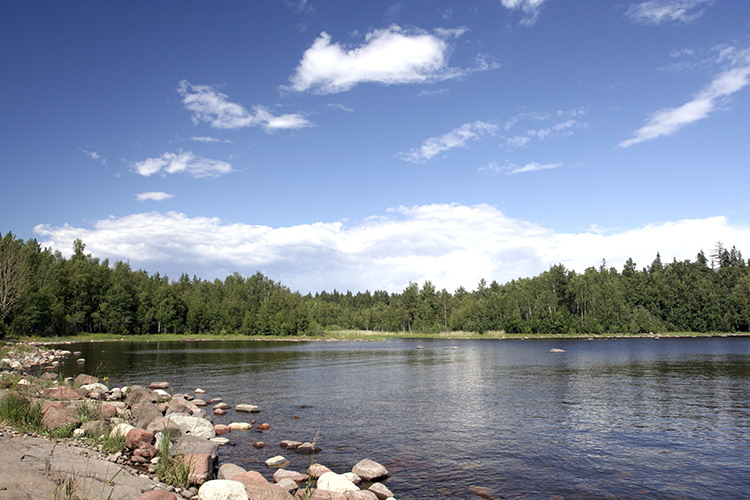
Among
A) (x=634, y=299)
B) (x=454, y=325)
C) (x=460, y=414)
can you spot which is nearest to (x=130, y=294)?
(x=454, y=325)

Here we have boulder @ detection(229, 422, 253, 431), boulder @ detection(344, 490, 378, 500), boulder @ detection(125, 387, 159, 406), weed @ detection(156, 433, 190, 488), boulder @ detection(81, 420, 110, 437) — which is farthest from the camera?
boulder @ detection(125, 387, 159, 406)

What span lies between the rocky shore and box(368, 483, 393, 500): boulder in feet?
0.11

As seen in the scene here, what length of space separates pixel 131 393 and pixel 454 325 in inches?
6776

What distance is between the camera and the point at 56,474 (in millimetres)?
12719

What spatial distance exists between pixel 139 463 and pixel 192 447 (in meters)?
1.87

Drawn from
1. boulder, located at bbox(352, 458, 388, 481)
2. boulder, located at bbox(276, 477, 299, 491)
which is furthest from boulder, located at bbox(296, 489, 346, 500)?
boulder, located at bbox(352, 458, 388, 481)

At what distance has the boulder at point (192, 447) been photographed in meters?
17.6

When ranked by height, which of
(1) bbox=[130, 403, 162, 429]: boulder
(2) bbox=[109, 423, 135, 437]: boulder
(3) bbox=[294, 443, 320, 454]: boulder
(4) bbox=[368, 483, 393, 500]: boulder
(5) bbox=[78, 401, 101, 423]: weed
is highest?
(5) bbox=[78, 401, 101, 423]: weed

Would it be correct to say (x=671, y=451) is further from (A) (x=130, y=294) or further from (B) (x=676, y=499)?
(A) (x=130, y=294)

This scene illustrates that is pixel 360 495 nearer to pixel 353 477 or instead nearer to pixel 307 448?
pixel 353 477

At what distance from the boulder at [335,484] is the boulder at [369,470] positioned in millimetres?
1907

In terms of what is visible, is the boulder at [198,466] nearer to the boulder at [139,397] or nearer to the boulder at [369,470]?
the boulder at [369,470]

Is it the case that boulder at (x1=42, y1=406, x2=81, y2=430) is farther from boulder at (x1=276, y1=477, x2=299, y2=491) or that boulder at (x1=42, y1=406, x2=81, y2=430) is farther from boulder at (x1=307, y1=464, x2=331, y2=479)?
boulder at (x1=307, y1=464, x2=331, y2=479)

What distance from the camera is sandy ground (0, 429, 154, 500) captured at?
1107 cm
